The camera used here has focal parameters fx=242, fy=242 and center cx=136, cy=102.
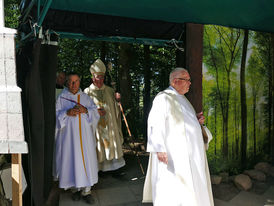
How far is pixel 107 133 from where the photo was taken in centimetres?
475

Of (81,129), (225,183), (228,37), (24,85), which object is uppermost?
(228,37)

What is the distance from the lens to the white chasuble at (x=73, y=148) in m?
3.60

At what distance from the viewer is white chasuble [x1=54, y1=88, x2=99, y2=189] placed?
142 inches

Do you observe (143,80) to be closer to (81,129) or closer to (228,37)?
(228,37)

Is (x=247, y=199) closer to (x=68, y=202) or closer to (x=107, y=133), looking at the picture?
(x=107, y=133)

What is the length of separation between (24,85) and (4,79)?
3.17 ft

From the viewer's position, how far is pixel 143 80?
889 cm

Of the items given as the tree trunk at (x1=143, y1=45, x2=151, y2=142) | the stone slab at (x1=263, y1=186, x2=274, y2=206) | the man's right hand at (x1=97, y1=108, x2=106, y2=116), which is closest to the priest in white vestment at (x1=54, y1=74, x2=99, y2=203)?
the man's right hand at (x1=97, y1=108, x2=106, y2=116)


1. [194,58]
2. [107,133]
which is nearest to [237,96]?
[194,58]

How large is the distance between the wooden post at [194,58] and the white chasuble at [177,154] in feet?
2.81

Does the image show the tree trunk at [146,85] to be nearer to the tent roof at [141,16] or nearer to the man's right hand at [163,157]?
the tent roof at [141,16]

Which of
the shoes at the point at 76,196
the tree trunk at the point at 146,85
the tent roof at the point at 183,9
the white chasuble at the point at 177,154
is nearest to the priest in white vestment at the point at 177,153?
the white chasuble at the point at 177,154

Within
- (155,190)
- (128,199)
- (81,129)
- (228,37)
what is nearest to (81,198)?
(128,199)

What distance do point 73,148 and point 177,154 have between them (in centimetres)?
164
